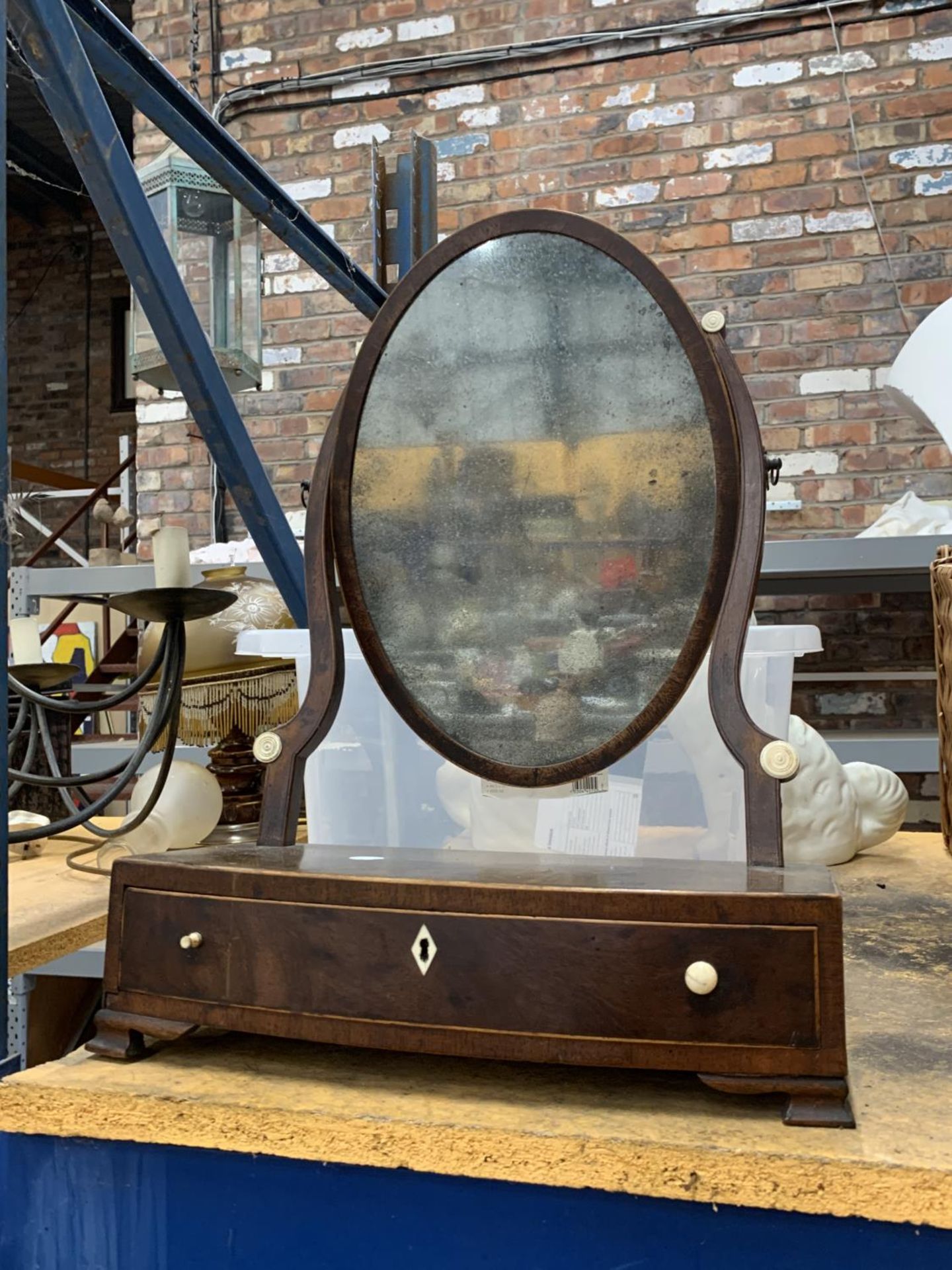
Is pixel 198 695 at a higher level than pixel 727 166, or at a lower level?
lower

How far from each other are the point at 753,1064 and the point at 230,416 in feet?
2.61

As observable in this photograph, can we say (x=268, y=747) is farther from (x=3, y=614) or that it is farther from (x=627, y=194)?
(x=627, y=194)

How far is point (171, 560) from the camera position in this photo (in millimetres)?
949

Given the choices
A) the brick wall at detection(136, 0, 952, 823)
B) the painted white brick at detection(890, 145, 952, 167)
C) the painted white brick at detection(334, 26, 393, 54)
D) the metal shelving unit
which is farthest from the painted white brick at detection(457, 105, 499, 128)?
the metal shelving unit

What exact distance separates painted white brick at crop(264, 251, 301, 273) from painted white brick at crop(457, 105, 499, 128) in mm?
599

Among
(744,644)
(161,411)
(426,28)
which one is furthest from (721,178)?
(744,644)

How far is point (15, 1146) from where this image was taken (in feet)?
2.03

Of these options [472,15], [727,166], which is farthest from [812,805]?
[472,15]

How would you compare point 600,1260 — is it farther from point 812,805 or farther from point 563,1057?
point 812,805

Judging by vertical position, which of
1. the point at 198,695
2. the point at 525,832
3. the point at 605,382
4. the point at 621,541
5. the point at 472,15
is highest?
the point at 472,15

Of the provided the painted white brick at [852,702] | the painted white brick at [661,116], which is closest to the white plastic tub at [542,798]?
the painted white brick at [852,702]

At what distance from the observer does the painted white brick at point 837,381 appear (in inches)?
104

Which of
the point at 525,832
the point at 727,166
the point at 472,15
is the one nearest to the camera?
the point at 525,832

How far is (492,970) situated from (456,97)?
2.83 meters
